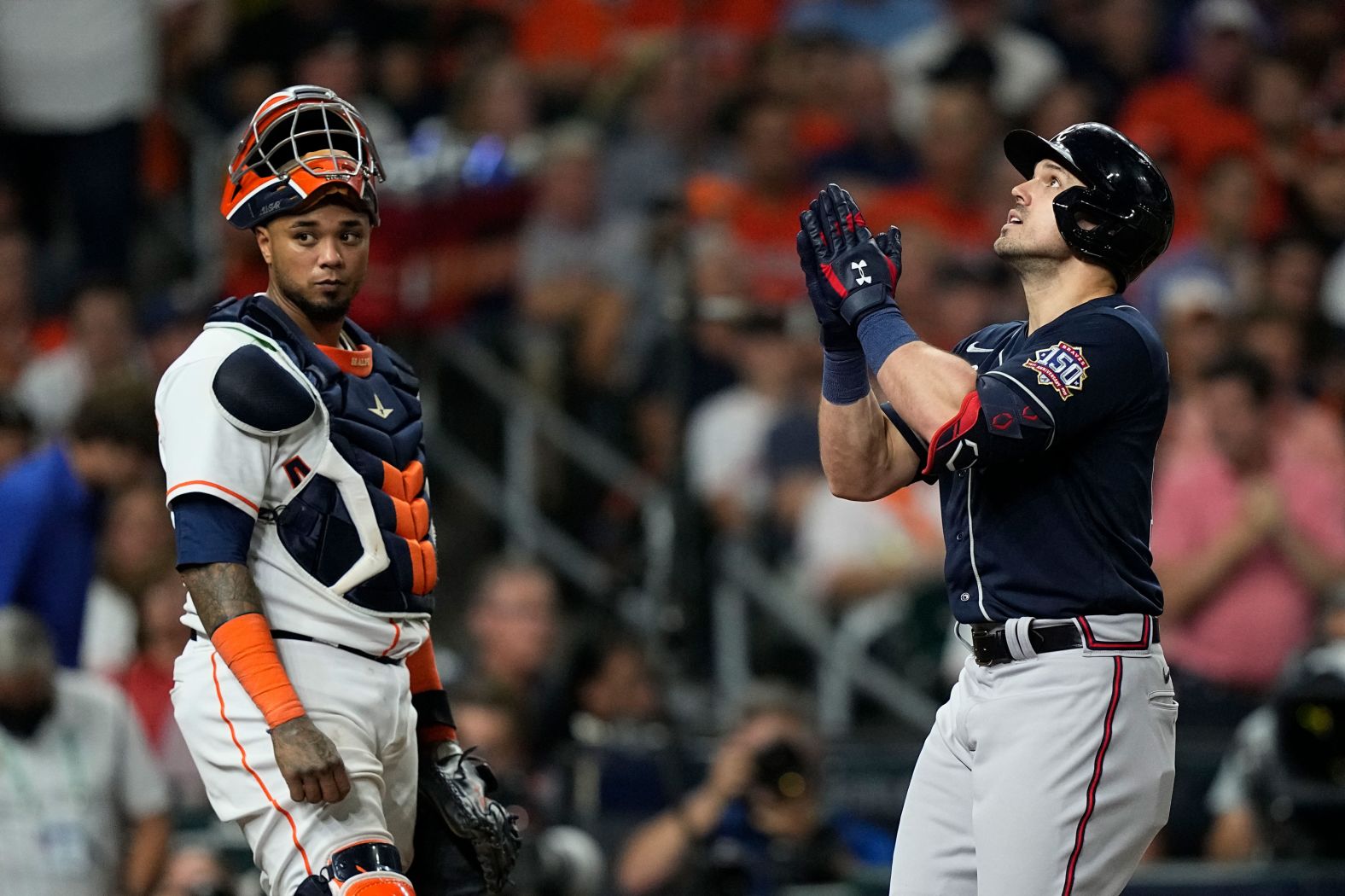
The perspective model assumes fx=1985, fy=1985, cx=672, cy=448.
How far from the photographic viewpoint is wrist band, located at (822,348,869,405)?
4.05 metres

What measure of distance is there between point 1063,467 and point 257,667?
153 cm

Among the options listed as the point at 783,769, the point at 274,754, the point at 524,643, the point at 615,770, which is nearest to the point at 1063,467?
the point at 274,754

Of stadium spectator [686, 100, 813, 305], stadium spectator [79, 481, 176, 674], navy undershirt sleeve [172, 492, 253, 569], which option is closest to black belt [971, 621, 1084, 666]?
navy undershirt sleeve [172, 492, 253, 569]

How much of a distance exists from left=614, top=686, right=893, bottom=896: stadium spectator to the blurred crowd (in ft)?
0.05

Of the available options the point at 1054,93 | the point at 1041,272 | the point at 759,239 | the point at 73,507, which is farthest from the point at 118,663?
the point at 1054,93

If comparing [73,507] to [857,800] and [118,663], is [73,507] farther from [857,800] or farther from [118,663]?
[857,800]

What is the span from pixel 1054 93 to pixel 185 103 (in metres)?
4.19

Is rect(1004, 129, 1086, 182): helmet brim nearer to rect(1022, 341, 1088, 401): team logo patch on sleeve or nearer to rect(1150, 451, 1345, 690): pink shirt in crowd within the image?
rect(1022, 341, 1088, 401): team logo patch on sleeve

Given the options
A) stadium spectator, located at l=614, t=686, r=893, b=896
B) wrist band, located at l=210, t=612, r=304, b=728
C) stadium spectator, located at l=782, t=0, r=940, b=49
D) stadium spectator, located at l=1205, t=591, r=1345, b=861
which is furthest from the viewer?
stadium spectator, located at l=782, t=0, r=940, b=49

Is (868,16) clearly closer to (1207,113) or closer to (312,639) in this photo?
(1207,113)

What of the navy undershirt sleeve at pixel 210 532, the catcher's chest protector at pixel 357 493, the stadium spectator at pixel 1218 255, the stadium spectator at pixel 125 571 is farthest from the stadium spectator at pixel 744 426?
the navy undershirt sleeve at pixel 210 532

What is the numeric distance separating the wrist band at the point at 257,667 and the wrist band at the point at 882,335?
125cm

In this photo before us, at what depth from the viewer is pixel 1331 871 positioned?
235 inches

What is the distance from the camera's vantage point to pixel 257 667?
11.4ft
